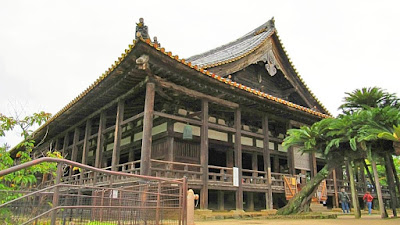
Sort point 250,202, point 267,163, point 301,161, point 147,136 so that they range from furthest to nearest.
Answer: point 301,161, point 250,202, point 267,163, point 147,136

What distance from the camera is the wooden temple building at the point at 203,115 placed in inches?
430

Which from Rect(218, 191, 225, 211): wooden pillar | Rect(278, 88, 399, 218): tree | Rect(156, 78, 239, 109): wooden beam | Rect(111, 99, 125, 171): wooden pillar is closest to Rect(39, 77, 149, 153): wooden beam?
Rect(111, 99, 125, 171): wooden pillar

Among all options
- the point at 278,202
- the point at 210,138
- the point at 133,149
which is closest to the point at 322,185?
the point at 278,202

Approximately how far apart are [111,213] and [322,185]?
13.2 metres

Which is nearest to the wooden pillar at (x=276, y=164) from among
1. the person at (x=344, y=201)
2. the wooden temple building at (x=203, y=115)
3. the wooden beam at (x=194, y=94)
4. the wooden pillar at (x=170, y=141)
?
Result: the wooden temple building at (x=203, y=115)

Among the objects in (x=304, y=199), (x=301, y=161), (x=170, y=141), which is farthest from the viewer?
(x=301, y=161)

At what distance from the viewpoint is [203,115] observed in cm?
1248

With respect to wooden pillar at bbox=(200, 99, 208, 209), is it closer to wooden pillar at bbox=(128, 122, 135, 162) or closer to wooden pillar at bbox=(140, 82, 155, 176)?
wooden pillar at bbox=(140, 82, 155, 176)

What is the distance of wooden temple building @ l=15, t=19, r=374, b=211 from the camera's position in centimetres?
1093

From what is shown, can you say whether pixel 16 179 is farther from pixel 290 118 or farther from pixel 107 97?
pixel 290 118

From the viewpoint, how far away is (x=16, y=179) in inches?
220

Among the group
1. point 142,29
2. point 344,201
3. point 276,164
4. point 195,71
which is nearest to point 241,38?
point 276,164

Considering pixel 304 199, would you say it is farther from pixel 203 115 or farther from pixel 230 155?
pixel 203 115

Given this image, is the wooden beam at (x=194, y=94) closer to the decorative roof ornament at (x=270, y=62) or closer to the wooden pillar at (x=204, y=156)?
the wooden pillar at (x=204, y=156)
